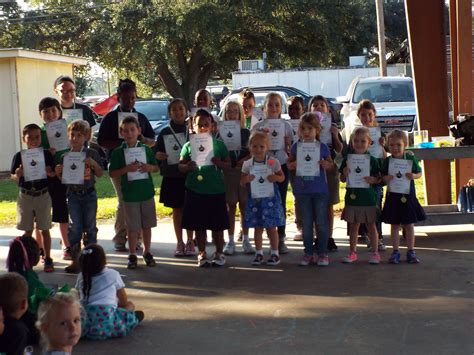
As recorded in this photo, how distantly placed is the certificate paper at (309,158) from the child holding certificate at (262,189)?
8.9 inches

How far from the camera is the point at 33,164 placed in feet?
28.3

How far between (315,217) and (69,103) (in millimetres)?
3088

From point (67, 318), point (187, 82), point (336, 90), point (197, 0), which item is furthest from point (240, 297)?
point (187, 82)

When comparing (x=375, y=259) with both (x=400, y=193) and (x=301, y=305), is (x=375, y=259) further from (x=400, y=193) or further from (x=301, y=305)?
(x=301, y=305)

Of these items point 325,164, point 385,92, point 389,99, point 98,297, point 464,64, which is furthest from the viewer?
point 385,92

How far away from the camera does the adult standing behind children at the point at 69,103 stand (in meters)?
9.28

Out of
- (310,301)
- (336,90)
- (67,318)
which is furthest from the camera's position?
(336,90)

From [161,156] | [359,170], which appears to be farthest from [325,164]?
[161,156]

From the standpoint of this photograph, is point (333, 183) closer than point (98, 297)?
No

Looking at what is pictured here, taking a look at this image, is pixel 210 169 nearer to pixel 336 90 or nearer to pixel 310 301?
pixel 310 301

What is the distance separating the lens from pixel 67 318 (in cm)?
448

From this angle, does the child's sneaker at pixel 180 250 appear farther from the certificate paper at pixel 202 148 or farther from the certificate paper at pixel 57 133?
the certificate paper at pixel 57 133

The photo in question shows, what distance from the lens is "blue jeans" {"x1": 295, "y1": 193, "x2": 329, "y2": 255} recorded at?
8680mm

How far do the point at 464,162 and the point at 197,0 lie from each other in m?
28.5
